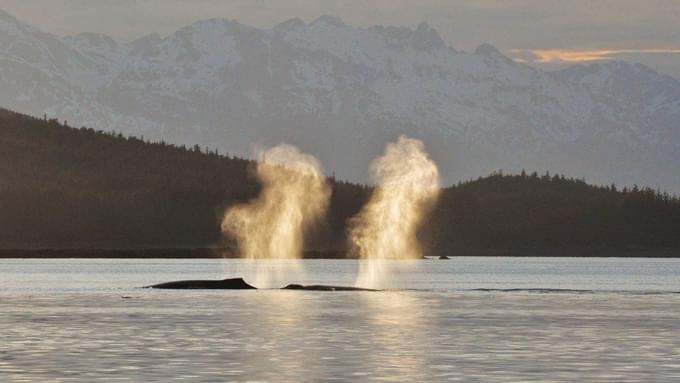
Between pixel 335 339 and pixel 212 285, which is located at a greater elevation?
pixel 212 285

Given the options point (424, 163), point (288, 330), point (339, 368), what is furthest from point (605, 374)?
point (424, 163)

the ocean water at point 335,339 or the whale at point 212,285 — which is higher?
the whale at point 212,285

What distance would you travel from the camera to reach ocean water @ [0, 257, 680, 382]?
75.6 metres

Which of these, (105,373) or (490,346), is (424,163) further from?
(105,373)

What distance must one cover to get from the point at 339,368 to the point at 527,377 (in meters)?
9.62

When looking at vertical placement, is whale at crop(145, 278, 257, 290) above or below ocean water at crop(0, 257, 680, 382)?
above

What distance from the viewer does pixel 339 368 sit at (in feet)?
257

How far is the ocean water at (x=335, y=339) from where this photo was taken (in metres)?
75.6

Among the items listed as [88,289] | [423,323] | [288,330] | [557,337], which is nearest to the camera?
[557,337]

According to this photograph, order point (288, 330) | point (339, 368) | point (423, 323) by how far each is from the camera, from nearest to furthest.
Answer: point (339, 368) < point (288, 330) < point (423, 323)

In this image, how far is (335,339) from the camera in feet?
324

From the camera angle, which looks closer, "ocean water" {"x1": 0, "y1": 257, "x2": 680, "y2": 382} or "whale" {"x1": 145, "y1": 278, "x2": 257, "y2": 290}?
"ocean water" {"x1": 0, "y1": 257, "x2": 680, "y2": 382}

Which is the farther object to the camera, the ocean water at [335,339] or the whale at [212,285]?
the whale at [212,285]

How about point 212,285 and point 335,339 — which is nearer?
point 335,339
